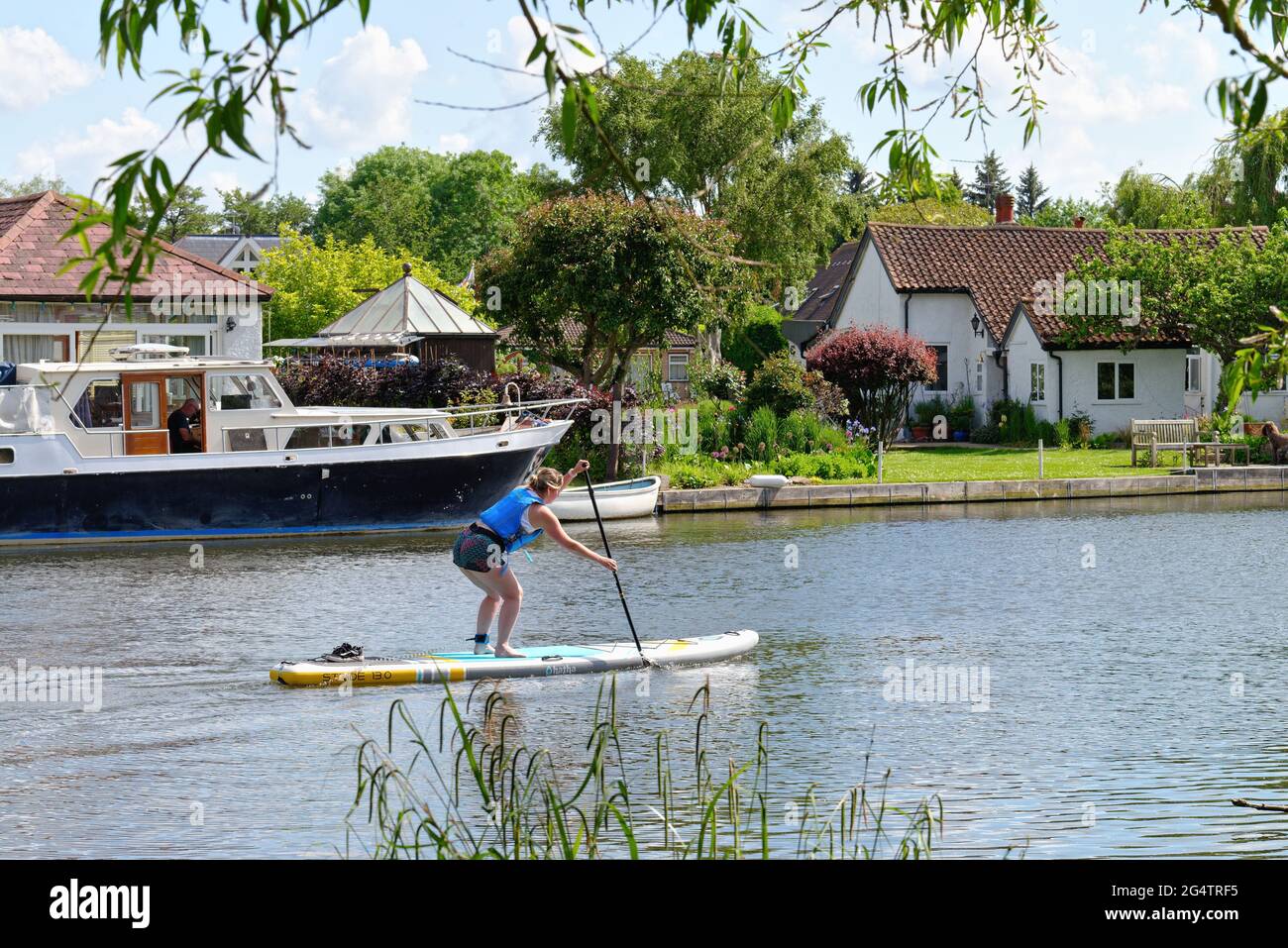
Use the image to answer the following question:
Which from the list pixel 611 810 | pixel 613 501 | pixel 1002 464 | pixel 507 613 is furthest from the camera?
pixel 1002 464

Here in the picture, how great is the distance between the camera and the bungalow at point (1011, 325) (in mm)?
41219

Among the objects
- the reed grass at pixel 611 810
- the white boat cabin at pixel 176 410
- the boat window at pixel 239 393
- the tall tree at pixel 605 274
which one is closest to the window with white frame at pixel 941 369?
the tall tree at pixel 605 274

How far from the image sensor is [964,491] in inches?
1251

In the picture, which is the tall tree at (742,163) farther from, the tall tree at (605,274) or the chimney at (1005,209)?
the tall tree at (605,274)

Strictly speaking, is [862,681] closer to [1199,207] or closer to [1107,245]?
[1107,245]

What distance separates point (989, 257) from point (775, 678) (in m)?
34.7

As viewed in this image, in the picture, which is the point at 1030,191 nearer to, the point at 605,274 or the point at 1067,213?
the point at 1067,213

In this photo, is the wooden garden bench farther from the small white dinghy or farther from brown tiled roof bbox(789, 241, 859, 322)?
brown tiled roof bbox(789, 241, 859, 322)

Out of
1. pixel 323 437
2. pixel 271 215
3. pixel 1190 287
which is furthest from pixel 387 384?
pixel 271 215

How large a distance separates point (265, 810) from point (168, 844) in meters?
0.84

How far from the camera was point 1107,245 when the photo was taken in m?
41.2

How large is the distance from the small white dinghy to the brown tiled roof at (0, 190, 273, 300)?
9751mm

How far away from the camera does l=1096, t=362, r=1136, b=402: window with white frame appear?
136 ft

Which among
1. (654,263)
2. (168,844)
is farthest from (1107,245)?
(168,844)
